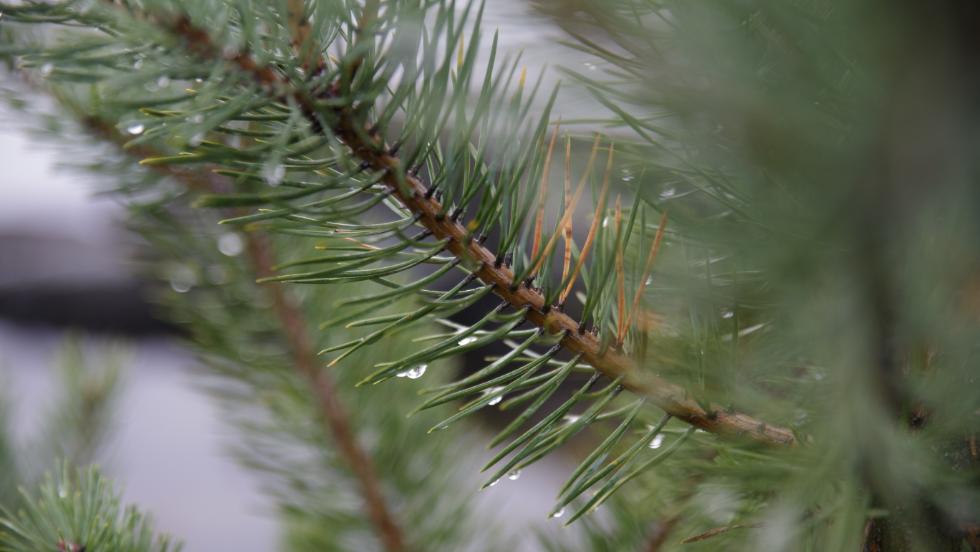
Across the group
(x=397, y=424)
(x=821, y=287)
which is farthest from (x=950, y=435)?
(x=397, y=424)

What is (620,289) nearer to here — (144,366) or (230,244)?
(230,244)

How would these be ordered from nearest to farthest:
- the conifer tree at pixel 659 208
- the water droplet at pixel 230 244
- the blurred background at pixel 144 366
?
the conifer tree at pixel 659 208
the water droplet at pixel 230 244
the blurred background at pixel 144 366

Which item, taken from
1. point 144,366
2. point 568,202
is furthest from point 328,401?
point 144,366

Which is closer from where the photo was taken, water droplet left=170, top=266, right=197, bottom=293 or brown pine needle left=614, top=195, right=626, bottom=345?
brown pine needle left=614, top=195, right=626, bottom=345

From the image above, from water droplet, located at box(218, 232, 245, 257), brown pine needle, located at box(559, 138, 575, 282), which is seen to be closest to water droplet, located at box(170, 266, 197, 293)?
water droplet, located at box(218, 232, 245, 257)

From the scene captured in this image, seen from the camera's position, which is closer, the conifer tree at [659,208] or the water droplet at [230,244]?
the conifer tree at [659,208]

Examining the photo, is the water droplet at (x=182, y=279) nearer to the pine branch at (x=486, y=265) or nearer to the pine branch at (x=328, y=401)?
the pine branch at (x=328, y=401)

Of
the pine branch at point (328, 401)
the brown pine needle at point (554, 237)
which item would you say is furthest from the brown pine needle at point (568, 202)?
the pine branch at point (328, 401)

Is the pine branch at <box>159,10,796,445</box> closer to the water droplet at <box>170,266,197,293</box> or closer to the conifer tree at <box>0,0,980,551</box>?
the conifer tree at <box>0,0,980,551</box>
